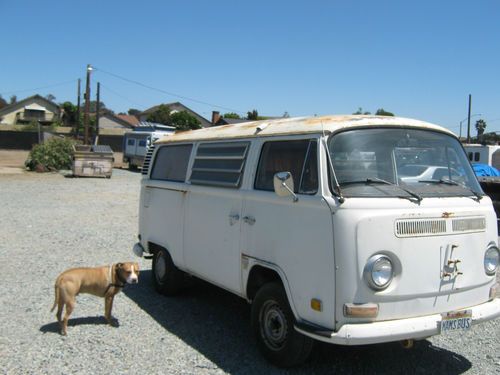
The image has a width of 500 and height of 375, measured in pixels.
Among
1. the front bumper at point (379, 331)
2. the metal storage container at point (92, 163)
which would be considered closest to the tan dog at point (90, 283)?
the front bumper at point (379, 331)

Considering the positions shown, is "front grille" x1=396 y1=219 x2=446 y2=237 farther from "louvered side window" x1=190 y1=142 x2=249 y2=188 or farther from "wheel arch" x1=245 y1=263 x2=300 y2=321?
"louvered side window" x1=190 y1=142 x2=249 y2=188

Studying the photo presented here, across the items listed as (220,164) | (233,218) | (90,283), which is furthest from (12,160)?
(233,218)

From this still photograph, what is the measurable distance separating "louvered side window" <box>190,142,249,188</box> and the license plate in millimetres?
2246

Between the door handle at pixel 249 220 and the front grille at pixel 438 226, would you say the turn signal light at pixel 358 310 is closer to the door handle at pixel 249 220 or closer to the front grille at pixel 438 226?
the front grille at pixel 438 226

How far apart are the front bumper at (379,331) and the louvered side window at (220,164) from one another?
1779 mm

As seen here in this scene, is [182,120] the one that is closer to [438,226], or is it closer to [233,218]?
[233,218]

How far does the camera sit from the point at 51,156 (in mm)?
29516

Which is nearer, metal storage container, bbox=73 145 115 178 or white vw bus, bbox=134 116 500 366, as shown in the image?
white vw bus, bbox=134 116 500 366

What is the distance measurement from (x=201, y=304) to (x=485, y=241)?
3.51 meters

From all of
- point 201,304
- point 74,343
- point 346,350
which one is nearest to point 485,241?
point 346,350

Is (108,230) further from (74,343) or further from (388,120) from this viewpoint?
(388,120)

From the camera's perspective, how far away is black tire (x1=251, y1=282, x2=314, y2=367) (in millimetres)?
4316

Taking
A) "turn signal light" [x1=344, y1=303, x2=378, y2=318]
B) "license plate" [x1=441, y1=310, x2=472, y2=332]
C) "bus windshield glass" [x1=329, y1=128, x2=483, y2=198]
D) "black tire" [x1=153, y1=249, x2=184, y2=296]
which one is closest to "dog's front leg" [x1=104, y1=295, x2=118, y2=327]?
"black tire" [x1=153, y1=249, x2=184, y2=296]

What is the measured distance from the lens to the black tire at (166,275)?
257 inches
